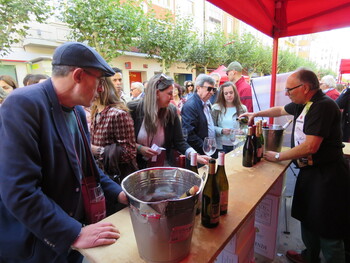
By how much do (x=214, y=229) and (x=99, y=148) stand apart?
4.07 feet

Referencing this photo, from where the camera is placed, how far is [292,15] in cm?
312

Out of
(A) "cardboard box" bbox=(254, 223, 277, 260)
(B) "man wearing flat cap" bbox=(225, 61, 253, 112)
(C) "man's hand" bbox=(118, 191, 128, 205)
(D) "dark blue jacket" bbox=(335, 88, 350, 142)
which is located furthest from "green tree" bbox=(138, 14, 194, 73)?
(C) "man's hand" bbox=(118, 191, 128, 205)

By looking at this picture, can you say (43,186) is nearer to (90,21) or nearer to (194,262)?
(194,262)

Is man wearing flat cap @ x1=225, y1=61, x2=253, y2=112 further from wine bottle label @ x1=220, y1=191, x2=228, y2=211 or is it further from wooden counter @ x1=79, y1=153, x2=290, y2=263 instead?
wine bottle label @ x1=220, y1=191, x2=228, y2=211

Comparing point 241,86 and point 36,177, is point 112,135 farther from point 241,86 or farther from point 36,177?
point 241,86

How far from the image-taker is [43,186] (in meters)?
0.99

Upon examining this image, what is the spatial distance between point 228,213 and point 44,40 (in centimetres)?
1133

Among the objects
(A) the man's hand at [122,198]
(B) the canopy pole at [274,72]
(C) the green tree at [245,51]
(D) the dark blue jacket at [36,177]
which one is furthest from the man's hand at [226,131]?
(C) the green tree at [245,51]

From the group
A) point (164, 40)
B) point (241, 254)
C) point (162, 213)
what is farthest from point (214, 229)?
point (164, 40)

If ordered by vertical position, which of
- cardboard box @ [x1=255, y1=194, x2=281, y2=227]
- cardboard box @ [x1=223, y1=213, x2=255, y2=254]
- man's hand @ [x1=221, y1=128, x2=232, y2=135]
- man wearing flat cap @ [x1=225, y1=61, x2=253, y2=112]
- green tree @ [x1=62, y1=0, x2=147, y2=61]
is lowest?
cardboard box @ [x1=255, y1=194, x2=281, y2=227]

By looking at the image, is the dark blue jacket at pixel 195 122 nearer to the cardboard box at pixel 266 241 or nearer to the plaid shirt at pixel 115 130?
the plaid shirt at pixel 115 130

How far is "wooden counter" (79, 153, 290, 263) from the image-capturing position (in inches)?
36.9

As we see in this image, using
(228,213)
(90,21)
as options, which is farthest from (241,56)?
(228,213)

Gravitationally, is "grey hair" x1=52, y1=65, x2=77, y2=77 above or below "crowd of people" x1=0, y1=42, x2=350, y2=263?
above
